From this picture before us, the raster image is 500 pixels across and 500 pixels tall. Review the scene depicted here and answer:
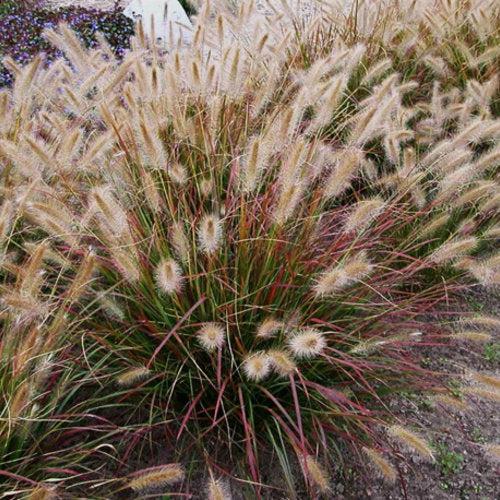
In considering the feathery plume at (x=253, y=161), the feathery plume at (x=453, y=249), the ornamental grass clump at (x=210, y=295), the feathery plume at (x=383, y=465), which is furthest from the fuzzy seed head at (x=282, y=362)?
the feathery plume at (x=453, y=249)

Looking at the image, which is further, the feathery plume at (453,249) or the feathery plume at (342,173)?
the feathery plume at (453,249)

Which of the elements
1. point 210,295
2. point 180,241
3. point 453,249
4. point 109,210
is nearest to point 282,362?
point 210,295

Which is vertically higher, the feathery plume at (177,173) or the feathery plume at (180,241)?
the feathery plume at (177,173)

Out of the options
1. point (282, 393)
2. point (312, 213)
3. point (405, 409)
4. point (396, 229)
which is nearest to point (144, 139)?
point (312, 213)

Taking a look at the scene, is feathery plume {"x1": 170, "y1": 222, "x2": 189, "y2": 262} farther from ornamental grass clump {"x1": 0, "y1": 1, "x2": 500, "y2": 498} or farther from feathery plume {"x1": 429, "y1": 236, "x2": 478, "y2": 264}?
feathery plume {"x1": 429, "y1": 236, "x2": 478, "y2": 264}

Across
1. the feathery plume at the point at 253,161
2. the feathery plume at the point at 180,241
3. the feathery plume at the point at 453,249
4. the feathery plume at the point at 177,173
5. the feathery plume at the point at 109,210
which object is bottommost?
the feathery plume at the point at 453,249

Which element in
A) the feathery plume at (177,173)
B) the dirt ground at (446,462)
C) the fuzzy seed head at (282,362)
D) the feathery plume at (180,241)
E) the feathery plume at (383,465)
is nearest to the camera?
the fuzzy seed head at (282,362)

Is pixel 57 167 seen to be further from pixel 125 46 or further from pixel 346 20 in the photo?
pixel 125 46

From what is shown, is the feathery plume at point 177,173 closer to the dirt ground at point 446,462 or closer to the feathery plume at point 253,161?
the feathery plume at point 253,161

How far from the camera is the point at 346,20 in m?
4.29

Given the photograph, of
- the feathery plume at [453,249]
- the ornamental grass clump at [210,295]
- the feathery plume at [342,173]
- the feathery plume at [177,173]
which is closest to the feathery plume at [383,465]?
the ornamental grass clump at [210,295]

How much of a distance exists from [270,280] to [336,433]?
0.63 m

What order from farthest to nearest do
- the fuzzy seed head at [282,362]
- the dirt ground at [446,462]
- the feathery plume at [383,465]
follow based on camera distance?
1. the dirt ground at [446,462]
2. the feathery plume at [383,465]
3. the fuzzy seed head at [282,362]

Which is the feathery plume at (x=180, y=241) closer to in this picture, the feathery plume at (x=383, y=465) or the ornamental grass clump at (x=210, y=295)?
the ornamental grass clump at (x=210, y=295)
